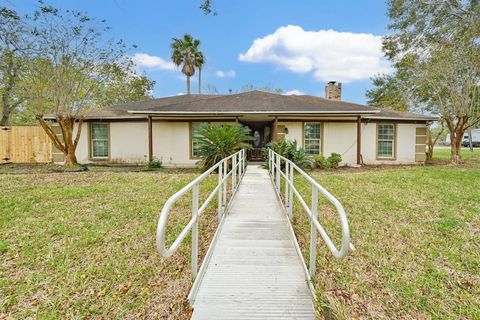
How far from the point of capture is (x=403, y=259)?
297 centimetres

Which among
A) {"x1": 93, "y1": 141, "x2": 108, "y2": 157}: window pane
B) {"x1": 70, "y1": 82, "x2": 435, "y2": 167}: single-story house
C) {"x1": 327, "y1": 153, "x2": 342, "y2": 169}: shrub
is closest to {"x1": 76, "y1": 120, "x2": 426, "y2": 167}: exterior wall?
{"x1": 70, "y1": 82, "x2": 435, "y2": 167}: single-story house

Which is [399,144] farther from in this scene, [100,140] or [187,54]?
[187,54]

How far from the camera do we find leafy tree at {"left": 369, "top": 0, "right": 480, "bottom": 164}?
32.5 ft

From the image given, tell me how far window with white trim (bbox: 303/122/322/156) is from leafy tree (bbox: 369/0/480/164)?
4.76 meters

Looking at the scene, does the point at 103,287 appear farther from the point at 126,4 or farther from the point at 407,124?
the point at 407,124

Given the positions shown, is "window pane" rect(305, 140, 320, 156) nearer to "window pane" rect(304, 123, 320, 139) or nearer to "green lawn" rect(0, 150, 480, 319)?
"window pane" rect(304, 123, 320, 139)

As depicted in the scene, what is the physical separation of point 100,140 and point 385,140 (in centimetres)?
1372

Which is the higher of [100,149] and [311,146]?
→ [311,146]

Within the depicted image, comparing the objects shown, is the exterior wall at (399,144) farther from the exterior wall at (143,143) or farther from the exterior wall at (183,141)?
the exterior wall at (143,143)

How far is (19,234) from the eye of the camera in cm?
359

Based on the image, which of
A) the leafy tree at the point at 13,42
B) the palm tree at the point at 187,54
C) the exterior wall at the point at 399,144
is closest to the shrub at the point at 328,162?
the exterior wall at the point at 399,144

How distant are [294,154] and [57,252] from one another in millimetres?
7547

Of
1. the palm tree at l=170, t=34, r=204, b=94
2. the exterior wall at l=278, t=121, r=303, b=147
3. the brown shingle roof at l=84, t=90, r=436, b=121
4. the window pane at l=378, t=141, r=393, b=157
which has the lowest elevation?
the window pane at l=378, t=141, r=393, b=157

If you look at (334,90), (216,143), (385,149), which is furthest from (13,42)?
(385,149)
